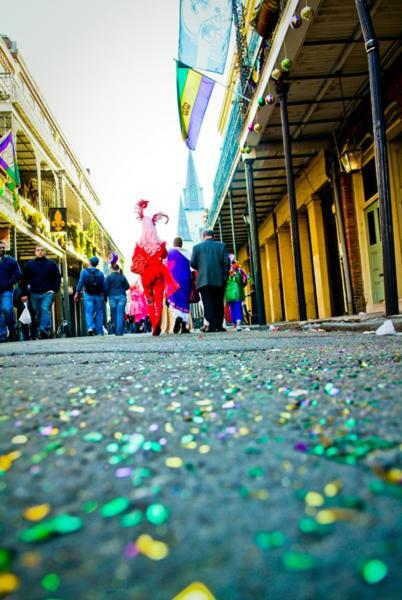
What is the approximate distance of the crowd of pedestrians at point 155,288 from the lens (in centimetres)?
725

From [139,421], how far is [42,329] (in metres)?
8.68

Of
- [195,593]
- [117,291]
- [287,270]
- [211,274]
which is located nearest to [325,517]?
[195,593]

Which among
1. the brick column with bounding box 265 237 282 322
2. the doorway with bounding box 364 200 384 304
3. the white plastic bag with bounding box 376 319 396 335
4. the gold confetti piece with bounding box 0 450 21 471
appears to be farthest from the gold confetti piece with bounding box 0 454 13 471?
the brick column with bounding box 265 237 282 322

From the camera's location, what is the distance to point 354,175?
9367mm

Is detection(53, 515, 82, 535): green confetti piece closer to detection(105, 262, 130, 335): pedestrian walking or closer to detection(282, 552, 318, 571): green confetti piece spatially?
detection(282, 552, 318, 571): green confetti piece

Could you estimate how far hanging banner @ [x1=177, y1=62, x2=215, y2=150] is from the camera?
8797 millimetres

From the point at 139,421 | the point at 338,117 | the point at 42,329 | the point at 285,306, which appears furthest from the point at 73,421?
the point at 285,306

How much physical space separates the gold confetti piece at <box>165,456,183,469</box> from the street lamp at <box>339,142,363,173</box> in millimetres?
8739

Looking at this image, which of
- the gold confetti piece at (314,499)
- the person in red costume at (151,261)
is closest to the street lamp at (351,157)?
the person in red costume at (151,261)

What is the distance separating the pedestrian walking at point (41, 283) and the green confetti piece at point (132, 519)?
8.89 m

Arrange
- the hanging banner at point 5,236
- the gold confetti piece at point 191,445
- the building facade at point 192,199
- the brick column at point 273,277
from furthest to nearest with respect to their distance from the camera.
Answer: the building facade at point 192,199
the brick column at point 273,277
the hanging banner at point 5,236
the gold confetti piece at point 191,445

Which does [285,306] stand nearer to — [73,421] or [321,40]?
[321,40]

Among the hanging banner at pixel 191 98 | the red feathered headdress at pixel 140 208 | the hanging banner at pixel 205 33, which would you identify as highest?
the hanging banner at pixel 205 33

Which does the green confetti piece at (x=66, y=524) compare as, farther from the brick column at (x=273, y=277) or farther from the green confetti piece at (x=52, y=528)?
the brick column at (x=273, y=277)
